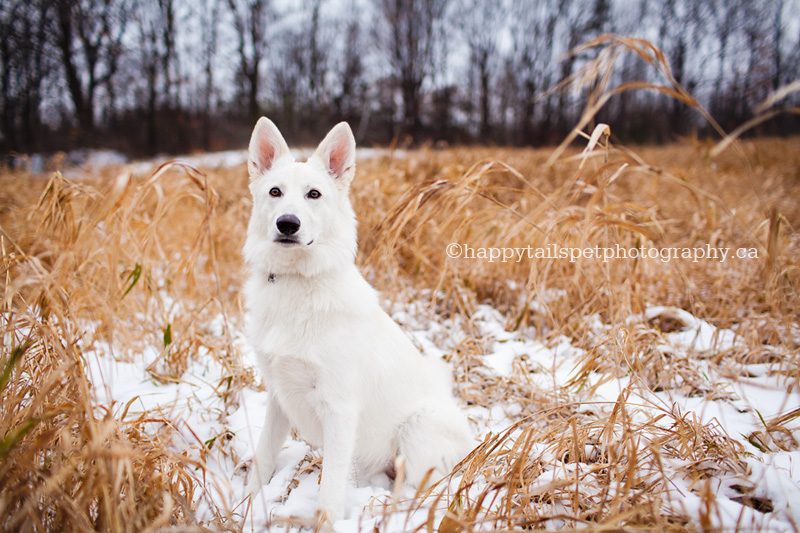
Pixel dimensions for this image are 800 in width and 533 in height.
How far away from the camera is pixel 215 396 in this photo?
2.23m

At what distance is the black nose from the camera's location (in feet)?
5.05

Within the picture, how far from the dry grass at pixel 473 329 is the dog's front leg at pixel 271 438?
0.87 feet

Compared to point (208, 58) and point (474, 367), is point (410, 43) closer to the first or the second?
point (208, 58)

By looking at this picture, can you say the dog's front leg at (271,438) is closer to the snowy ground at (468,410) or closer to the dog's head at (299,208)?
the snowy ground at (468,410)

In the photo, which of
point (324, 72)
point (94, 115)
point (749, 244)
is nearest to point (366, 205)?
point (749, 244)

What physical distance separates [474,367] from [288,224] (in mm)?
1678

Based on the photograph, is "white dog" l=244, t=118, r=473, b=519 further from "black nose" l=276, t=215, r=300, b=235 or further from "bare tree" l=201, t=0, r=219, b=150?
"bare tree" l=201, t=0, r=219, b=150

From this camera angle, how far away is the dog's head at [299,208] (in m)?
1.59

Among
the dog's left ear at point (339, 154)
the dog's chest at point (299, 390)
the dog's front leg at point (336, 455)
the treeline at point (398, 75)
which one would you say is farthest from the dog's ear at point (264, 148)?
the treeline at point (398, 75)

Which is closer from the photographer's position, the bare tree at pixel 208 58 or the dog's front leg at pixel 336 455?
the dog's front leg at pixel 336 455

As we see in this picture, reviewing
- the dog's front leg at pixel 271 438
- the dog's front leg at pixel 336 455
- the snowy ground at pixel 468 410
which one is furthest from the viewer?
the dog's front leg at pixel 271 438

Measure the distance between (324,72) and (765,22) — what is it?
23.0 meters

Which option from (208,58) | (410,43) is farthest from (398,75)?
(208,58)

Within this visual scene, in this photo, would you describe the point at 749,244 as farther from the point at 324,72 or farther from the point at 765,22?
the point at 765,22
